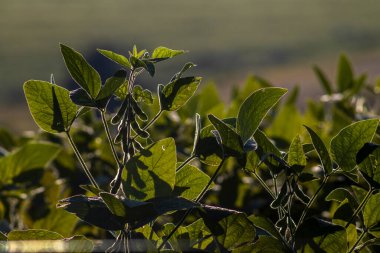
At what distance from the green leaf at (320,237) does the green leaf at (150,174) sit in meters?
0.19

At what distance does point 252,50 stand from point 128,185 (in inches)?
508

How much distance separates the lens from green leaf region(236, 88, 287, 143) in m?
1.11

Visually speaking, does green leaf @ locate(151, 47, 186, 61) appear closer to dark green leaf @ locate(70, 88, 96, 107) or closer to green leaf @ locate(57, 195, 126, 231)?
dark green leaf @ locate(70, 88, 96, 107)

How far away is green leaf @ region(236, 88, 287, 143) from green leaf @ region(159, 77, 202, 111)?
3.1 inches

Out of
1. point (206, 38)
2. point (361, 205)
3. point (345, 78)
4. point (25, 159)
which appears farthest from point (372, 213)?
point (206, 38)

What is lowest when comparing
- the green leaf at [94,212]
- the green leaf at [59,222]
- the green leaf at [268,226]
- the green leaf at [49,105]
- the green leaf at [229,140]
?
the green leaf at [59,222]

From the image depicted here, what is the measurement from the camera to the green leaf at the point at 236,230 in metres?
1.08

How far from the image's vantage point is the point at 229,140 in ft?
3.58

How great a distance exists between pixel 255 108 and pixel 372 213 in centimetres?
22

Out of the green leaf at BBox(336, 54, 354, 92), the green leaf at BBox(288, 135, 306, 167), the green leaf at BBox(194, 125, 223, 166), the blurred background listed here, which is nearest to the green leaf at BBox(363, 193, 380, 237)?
the green leaf at BBox(288, 135, 306, 167)

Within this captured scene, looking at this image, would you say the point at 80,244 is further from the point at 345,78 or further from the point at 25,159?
the point at 345,78

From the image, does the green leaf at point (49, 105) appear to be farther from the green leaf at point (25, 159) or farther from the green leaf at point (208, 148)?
the green leaf at point (25, 159)

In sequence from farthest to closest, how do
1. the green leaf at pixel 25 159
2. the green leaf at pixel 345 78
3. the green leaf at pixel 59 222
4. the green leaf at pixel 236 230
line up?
the green leaf at pixel 345 78 → the green leaf at pixel 25 159 → the green leaf at pixel 59 222 → the green leaf at pixel 236 230

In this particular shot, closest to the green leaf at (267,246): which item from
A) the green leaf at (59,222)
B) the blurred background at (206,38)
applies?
the green leaf at (59,222)
